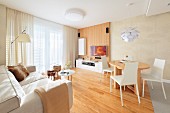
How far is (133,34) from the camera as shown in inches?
109

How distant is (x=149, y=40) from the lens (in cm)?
362

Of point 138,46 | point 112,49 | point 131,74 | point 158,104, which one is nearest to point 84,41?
point 112,49

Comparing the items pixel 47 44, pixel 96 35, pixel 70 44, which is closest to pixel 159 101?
pixel 96 35

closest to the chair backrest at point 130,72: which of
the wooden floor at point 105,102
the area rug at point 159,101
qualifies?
the wooden floor at point 105,102

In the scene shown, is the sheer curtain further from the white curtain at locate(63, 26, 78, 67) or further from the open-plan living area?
the white curtain at locate(63, 26, 78, 67)

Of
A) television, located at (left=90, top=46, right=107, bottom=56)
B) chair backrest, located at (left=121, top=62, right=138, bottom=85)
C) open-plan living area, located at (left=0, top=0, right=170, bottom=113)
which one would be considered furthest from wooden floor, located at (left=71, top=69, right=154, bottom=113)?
television, located at (left=90, top=46, right=107, bottom=56)

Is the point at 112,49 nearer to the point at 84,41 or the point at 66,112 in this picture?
the point at 84,41

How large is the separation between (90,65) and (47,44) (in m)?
2.56

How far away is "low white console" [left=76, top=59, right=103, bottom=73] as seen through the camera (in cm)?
465

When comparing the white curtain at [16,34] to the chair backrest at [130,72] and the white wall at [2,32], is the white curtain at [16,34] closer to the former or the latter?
the white wall at [2,32]

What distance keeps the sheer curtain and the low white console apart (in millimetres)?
1163

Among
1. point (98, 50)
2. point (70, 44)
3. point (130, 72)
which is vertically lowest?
point (130, 72)

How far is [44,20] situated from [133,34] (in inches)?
154

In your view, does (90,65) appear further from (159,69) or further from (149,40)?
(159,69)
